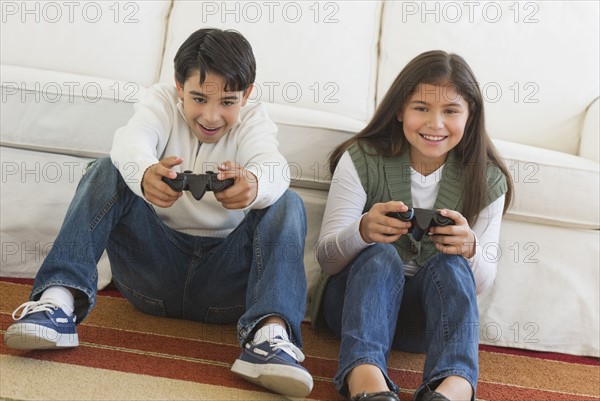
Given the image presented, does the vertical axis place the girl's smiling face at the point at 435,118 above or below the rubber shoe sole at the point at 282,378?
above

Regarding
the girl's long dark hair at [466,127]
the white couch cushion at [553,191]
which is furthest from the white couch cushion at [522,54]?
the girl's long dark hair at [466,127]

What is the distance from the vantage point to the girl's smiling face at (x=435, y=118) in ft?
4.32

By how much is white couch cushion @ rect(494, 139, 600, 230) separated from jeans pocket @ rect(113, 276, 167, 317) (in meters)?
0.72

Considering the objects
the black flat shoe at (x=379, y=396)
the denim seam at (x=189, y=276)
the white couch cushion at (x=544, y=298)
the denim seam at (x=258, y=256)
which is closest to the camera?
the black flat shoe at (x=379, y=396)

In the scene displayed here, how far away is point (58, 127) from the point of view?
60.2 inches

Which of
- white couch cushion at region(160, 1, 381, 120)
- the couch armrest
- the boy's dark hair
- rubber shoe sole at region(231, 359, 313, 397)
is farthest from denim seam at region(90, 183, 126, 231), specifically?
the couch armrest

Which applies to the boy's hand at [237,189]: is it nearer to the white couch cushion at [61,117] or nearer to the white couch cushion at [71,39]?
the white couch cushion at [61,117]

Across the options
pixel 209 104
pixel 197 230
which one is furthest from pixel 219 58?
pixel 197 230

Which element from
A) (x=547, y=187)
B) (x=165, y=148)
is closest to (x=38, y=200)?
(x=165, y=148)

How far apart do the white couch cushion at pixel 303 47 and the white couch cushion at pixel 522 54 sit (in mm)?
97

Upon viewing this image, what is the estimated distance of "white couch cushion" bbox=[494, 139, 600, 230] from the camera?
1480 millimetres

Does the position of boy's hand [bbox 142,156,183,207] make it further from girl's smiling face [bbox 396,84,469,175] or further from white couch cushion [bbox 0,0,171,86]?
white couch cushion [bbox 0,0,171,86]

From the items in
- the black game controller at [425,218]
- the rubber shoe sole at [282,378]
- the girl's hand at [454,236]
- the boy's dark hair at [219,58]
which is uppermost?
the boy's dark hair at [219,58]

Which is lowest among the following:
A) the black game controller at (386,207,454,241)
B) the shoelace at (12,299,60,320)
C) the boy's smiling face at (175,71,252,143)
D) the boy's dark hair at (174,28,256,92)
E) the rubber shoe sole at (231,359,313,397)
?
the rubber shoe sole at (231,359,313,397)
